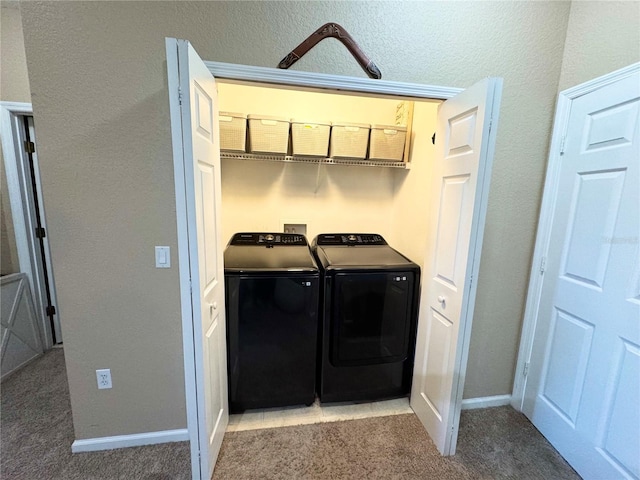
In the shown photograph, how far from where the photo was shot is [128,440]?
1.56 meters

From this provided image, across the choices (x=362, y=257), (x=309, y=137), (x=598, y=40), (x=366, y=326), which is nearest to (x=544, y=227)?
(x=598, y=40)

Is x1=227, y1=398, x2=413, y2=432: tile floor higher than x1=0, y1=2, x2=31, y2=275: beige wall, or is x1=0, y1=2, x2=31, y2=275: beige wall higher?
x1=0, y1=2, x2=31, y2=275: beige wall

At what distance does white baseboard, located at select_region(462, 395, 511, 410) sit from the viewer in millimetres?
1916

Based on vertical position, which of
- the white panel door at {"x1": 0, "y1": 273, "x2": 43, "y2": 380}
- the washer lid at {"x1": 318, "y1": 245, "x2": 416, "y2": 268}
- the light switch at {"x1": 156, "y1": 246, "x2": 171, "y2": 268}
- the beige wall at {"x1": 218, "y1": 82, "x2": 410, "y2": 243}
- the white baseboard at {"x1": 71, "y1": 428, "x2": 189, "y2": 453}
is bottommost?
the white baseboard at {"x1": 71, "y1": 428, "x2": 189, "y2": 453}

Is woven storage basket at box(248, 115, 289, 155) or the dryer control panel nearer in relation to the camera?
woven storage basket at box(248, 115, 289, 155)

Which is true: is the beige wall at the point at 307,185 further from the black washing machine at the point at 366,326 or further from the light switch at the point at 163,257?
the light switch at the point at 163,257

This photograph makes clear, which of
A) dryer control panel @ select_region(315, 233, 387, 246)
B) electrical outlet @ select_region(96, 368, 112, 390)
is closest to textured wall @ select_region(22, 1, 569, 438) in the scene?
electrical outlet @ select_region(96, 368, 112, 390)

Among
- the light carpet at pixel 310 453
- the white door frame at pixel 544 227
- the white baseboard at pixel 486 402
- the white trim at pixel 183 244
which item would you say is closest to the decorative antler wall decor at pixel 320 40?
the white trim at pixel 183 244

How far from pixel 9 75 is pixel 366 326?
3155 mm

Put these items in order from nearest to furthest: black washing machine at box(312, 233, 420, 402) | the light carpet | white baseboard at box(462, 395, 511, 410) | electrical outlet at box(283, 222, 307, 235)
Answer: the light carpet → black washing machine at box(312, 233, 420, 402) → white baseboard at box(462, 395, 511, 410) → electrical outlet at box(283, 222, 307, 235)

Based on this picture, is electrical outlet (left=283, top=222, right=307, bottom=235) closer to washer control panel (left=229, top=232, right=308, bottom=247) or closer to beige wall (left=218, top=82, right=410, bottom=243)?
beige wall (left=218, top=82, right=410, bottom=243)

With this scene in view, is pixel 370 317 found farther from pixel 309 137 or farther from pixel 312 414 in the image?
pixel 309 137

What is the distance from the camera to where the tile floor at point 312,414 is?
1.78 meters

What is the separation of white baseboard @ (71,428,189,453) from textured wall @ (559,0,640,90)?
296cm
